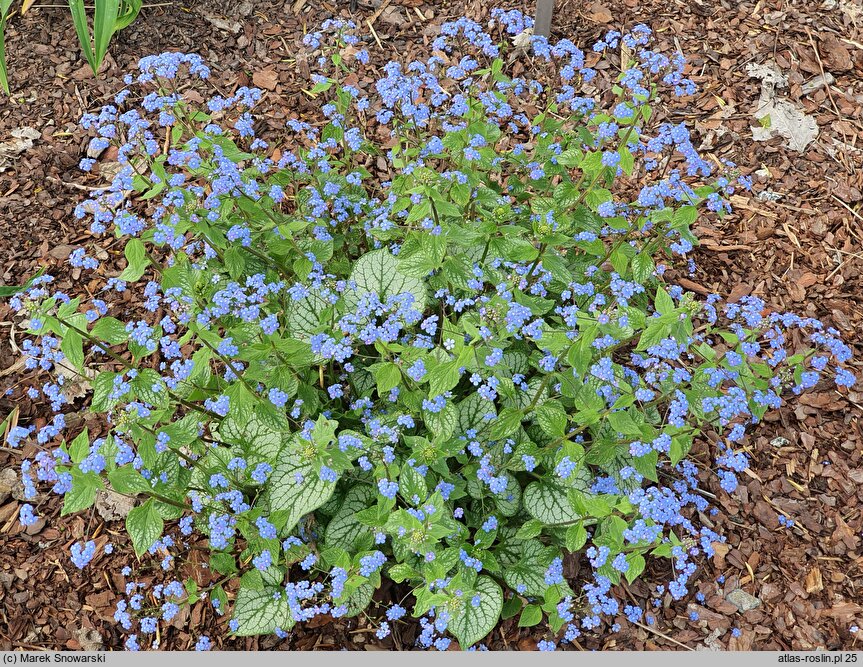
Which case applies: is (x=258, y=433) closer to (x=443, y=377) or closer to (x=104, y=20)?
(x=443, y=377)

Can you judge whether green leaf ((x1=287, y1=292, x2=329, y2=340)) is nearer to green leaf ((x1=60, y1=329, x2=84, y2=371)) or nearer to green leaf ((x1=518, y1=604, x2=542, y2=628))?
green leaf ((x1=60, y1=329, x2=84, y2=371))

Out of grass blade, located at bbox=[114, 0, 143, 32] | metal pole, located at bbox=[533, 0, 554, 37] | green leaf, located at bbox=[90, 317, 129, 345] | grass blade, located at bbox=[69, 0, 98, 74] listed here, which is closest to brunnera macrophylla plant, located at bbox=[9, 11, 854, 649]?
green leaf, located at bbox=[90, 317, 129, 345]

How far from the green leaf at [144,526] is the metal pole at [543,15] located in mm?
4156

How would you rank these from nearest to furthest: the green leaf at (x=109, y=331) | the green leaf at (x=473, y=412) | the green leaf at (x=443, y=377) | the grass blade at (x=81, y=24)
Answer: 1. the green leaf at (x=443, y=377)
2. the green leaf at (x=109, y=331)
3. the green leaf at (x=473, y=412)
4. the grass blade at (x=81, y=24)

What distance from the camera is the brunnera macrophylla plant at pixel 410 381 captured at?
3.21 m

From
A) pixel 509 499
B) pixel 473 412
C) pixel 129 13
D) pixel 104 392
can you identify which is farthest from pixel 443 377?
pixel 129 13

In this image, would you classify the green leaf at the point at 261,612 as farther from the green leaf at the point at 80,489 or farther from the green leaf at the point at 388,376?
the green leaf at the point at 388,376

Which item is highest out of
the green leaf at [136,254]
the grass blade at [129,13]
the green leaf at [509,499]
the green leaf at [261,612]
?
the grass blade at [129,13]

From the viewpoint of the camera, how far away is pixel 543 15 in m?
5.30

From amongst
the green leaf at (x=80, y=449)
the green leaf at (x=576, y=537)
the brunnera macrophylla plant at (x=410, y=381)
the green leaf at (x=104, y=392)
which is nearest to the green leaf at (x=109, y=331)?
the brunnera macrophylla plant at (x=410, y=381)

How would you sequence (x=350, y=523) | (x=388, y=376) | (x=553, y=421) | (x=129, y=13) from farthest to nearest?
(x=129, y=13), (x=350, y=523), (x=553, y=421), (x=388, y=376)

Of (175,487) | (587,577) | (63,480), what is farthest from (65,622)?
(587,577)

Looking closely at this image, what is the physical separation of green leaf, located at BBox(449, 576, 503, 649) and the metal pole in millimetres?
3907

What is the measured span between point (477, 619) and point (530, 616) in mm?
296
